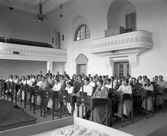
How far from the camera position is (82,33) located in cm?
1529

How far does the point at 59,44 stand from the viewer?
60.5 feet

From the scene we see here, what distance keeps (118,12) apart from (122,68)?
14.7 ft

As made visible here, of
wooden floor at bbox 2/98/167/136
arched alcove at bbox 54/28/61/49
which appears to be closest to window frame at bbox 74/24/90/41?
arched alcove at bbox 54/28/61/49

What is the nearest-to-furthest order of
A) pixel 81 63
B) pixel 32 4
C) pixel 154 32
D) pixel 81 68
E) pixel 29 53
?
pixel 154 32
pixel 29 53
pixel 81 63
pixel 81 68
pixel 32 4

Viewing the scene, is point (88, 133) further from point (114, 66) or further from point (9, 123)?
point (114, 66)

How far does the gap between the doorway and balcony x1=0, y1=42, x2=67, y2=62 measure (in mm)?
6169

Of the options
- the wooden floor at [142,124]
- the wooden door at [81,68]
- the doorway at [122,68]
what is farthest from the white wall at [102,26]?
the wooden floor at [142,124]

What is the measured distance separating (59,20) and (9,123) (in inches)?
571

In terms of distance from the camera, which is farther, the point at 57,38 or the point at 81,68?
the point at 57,38

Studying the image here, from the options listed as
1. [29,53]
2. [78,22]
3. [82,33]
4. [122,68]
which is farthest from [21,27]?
[122,68]

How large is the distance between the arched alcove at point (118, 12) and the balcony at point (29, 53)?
6048mm

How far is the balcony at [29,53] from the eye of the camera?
12.9 meters

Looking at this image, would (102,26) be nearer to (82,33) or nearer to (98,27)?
(98,27)

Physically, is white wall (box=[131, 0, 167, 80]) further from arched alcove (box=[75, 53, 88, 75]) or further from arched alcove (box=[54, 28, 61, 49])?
arched alcove (box=[54, 28, 61, 49])
